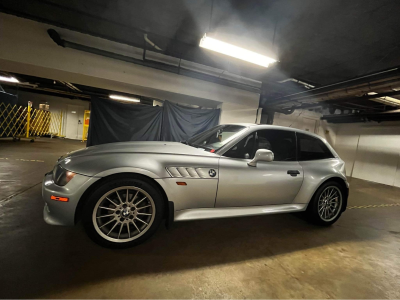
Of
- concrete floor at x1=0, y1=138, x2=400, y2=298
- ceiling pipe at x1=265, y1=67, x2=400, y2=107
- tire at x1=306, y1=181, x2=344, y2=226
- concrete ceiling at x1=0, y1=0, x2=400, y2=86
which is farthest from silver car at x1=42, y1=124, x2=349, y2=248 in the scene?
ceiling pipe at x1=265, y1=67, x2=400, y2=107

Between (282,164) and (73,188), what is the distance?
7.78 ft

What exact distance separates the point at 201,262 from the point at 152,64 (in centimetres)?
471

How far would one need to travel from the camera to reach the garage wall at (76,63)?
155 inches

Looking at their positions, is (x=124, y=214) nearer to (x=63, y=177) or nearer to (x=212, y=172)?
(x=63, y=177)

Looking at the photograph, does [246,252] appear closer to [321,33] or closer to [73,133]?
[321,33]

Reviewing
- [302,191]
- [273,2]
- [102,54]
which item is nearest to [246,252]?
[302,191]

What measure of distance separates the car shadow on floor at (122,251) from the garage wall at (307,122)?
666 cm

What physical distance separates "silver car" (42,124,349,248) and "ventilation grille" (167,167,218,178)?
10 mm

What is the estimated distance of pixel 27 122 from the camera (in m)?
11.3

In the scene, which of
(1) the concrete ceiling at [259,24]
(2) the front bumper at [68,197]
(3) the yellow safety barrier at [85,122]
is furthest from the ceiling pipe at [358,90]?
(3) the yellow safety barrier at [85,122]

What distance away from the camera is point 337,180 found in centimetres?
289

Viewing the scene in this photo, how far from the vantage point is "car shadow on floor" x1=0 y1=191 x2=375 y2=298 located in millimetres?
1456

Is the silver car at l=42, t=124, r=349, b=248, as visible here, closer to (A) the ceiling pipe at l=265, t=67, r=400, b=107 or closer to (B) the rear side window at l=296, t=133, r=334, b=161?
(B) the rear side window at l=296, t=133, r=334, b=161

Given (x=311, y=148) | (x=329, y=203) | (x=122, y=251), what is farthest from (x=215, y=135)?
(x=329, y=203)
